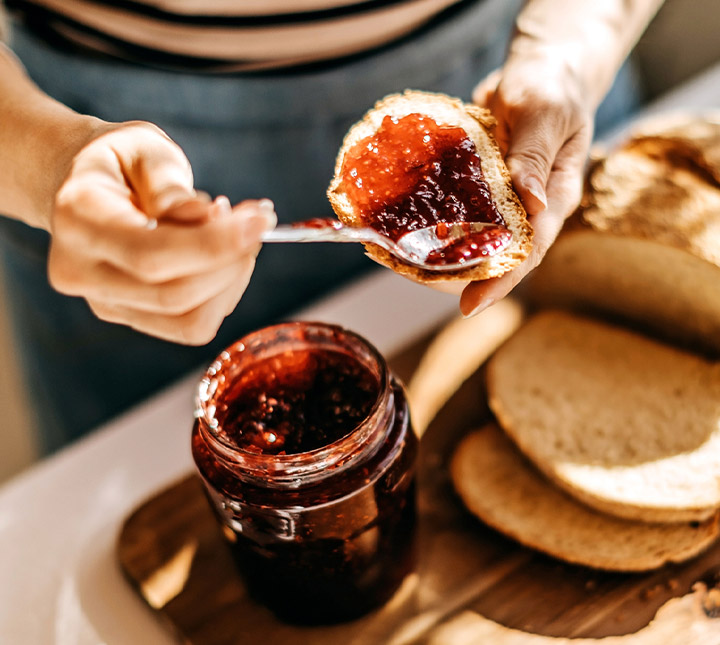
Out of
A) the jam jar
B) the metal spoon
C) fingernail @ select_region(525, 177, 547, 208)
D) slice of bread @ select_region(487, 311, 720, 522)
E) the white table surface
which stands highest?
fingernail @ select_region(525, 177, 547, 208)

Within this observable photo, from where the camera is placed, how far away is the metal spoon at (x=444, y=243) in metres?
1.36

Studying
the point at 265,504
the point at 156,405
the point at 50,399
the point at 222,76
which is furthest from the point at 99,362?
the point at 265,504

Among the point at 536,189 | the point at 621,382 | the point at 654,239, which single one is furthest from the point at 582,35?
the point at 621,382

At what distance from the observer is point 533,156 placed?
1.52 metres

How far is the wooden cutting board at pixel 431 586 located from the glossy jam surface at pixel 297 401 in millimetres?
476

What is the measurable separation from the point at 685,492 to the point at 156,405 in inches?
56.5

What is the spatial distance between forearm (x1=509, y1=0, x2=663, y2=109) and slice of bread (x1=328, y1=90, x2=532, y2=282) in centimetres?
42

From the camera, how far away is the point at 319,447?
4.48 feet

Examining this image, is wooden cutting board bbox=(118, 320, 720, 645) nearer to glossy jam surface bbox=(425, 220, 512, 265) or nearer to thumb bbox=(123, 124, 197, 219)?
glossy jam surface bbox=(425, 220, 512, 265)

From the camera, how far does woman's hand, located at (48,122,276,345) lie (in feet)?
3.37

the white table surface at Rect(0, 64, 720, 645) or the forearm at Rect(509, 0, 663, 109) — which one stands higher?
the forearm at Rect(509, 0, 663, 109)

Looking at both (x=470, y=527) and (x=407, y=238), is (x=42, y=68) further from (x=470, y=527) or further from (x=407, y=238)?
(x=470, y=527)

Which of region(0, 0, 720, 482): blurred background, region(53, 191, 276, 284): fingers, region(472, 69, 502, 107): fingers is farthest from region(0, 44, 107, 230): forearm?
region(0, 0, 720, 482): blurred background

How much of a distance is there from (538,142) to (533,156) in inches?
2.4
